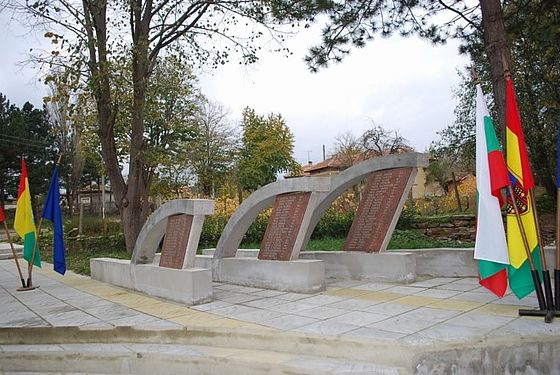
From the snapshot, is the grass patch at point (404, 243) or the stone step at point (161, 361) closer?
the stone step at point (161, 361)

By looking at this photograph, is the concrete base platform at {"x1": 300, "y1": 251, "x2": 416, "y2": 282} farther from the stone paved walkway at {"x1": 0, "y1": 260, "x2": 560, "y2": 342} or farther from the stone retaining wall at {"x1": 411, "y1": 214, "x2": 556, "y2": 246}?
the stone retaining wall at {"x1": 411, "y1": 214, "x2": 556, "y2": 246}

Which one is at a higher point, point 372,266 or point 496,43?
point 496,43

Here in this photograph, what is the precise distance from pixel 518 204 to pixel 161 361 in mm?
4149

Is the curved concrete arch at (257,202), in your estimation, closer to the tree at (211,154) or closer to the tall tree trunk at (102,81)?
the tall tree trunk at (102,81)

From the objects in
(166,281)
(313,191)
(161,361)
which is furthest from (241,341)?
(313,191)

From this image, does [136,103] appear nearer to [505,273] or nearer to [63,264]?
[63,264]

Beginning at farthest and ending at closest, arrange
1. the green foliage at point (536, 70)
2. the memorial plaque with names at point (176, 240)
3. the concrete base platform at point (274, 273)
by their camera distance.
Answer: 1. the green foliage at point (536, 70)
2. the concrete base platform at point (274, 273)
3. the memorial plaque with names at point (176, 240)

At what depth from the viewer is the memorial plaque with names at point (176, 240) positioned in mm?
6598

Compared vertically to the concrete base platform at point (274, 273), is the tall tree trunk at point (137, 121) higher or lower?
higher

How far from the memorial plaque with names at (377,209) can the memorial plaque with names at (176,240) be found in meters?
3.09

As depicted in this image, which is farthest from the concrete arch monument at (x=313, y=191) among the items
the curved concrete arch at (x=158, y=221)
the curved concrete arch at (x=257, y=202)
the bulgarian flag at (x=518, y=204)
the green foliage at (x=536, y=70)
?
the green foliage at (x=536, y=70)

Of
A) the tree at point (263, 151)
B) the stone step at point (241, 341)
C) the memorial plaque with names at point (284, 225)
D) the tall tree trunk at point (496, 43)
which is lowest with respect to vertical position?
the stone step at point (241, 341)

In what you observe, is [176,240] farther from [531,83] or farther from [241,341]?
[531,83]

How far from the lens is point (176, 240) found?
684cm
